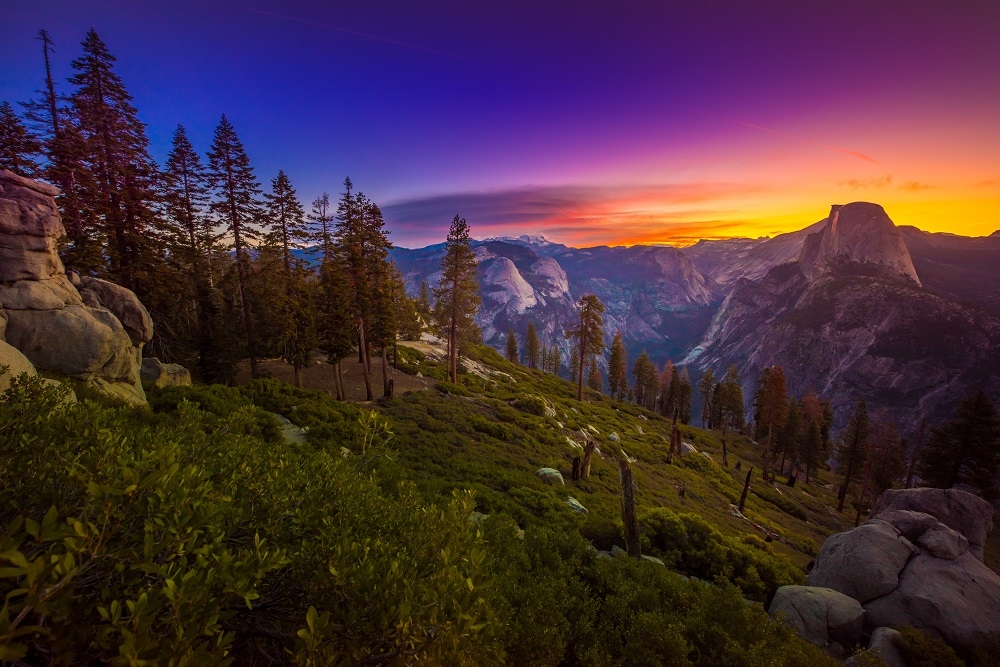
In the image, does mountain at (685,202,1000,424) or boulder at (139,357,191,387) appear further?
mountain at (685,202,1000,424)

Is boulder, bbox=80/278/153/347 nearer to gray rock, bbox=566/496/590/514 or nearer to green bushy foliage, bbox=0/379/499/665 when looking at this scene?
green bushy foliage, bbox=0/379/499/665

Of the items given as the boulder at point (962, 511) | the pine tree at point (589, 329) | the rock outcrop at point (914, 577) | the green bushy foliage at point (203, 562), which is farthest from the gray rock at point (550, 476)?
the pine tree at point (589, 329)

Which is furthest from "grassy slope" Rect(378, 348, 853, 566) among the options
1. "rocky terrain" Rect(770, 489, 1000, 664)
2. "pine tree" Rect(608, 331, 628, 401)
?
"pine tree" Rect(608, 331, 628, 401)

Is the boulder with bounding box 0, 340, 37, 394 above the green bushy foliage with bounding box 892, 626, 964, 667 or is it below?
above

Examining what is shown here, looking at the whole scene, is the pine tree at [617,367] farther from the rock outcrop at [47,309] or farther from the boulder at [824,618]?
the rock outcrop at [47,309]

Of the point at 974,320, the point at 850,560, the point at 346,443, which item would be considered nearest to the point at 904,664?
the point at 850,560

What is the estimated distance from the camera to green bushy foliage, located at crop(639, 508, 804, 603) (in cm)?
1235

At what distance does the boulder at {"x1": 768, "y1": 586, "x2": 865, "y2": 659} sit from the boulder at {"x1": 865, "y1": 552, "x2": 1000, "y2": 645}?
6.93 feet

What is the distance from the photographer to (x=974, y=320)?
4825 inches

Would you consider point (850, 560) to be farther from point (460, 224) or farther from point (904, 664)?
point (460, 224)

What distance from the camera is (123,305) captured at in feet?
53.1

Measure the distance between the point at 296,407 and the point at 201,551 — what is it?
54.1 ft

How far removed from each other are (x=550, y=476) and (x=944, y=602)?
13827 millimetres

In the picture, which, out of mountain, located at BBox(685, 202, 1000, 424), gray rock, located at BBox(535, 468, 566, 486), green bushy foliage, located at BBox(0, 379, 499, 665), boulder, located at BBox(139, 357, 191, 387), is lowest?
mountain, located at BBox(685, 202, 1000, 424)
